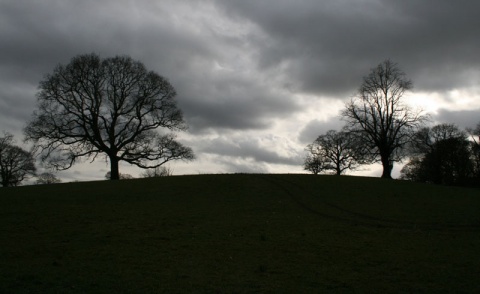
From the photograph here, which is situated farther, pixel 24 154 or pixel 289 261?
pixel 24 154

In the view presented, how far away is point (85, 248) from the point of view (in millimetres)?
16750

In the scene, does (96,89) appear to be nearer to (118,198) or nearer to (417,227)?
(118,198)

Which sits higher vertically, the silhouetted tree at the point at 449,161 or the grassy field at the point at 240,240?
the silhouetted tree at the point at 449,161

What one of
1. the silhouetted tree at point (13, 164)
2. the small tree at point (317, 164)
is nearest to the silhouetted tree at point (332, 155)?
the small tree at point (317, 164)

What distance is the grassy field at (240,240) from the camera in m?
12.1

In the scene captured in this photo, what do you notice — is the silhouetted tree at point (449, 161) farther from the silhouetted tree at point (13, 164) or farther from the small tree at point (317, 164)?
the silhouetted tree at point (13, 164)

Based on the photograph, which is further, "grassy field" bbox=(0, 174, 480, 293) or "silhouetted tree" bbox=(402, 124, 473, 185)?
"silhouetted tree" bbox=(402, 124, 473, 185)

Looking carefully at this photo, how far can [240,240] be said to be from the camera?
18.3 m

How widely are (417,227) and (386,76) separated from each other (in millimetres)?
37213

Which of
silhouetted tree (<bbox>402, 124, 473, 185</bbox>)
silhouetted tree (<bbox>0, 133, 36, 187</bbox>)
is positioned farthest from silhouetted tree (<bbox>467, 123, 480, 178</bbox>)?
silhouetted tree (<bbox>0, 133, 36, 187</bbox>)

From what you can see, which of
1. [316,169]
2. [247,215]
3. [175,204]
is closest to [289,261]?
[247,215]

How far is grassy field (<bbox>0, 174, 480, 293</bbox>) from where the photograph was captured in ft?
39.8

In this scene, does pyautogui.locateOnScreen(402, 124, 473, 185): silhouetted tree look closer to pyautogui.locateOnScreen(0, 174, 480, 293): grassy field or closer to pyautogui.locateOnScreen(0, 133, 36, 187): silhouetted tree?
pyautogui.locateOnScreen(0, 174, 480, 293): grassy field

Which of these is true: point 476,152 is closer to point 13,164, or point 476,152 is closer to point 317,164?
point 317,164
